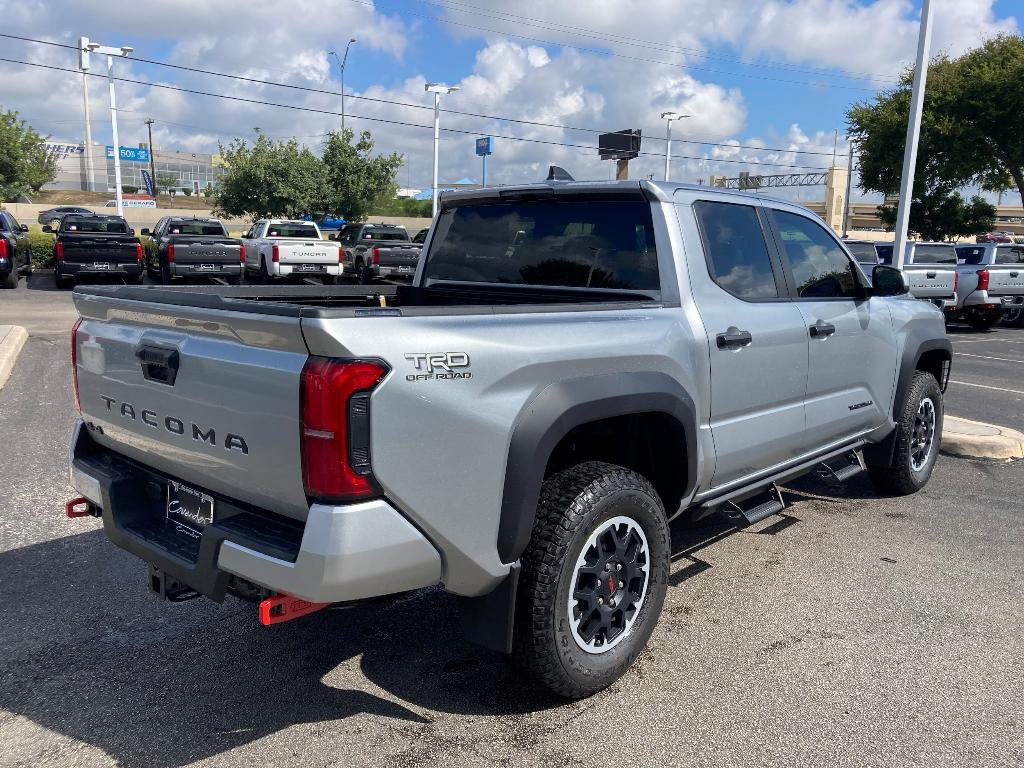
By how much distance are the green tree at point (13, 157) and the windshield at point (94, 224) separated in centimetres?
1529

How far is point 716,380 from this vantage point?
376cm

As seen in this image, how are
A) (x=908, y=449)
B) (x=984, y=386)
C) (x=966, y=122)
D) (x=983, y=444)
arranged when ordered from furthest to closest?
(x=966, y=122) < (x=984, y=386) < (x=983, y=444) < (x=908, y=449)

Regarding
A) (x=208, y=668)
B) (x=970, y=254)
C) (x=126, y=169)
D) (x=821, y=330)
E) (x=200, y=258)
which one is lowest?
(x=208, y=668)

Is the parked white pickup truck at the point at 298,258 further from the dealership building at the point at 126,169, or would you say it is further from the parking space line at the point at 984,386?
the dealership building at the point at 126,169

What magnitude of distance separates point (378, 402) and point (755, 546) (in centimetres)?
322

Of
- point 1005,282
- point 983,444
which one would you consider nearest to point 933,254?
point 1005,282

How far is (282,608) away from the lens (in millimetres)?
2684

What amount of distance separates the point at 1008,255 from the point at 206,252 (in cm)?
1793

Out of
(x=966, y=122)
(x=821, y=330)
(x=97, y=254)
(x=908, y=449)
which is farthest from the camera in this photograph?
(x=966, y=122)

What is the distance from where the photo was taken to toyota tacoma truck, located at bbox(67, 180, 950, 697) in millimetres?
2531

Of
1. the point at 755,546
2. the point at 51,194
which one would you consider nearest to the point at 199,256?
the point at 755,546

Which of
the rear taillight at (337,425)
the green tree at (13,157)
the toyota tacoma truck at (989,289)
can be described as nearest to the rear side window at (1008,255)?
the toyota tacoma truck at (989,289)

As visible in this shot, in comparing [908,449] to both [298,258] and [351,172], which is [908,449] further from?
[351,172]

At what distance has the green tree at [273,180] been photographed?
37.0m
